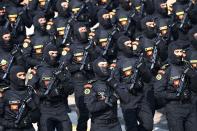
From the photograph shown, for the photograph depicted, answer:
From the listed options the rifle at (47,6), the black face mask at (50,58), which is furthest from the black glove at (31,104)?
the rifle at (47,6)

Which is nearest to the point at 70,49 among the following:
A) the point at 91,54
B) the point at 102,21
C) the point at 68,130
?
the point at 91,54

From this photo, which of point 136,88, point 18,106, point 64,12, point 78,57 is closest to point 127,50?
point 136,88

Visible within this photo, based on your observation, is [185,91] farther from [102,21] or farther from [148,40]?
[102,21]

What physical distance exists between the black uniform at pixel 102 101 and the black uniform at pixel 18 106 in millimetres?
1159

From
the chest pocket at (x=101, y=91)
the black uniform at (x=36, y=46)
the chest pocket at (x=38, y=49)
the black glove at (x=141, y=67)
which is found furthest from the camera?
the chest pocket at (x=38, y=49)

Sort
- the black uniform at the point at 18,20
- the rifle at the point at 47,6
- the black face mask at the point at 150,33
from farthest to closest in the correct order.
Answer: the rifle at the point at 47,6 → the black uniform at the point at 18,20 → the black face mask at the point at 150,33

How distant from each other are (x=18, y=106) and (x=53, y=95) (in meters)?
1.28

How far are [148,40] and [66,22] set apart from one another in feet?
9.17

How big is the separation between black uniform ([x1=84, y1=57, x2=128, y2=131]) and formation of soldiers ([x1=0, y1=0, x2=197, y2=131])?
2 cm

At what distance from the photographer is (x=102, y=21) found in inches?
662

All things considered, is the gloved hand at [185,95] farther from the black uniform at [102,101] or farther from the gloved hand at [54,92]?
the gloved hand at [54,92]

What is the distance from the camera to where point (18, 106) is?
40.1ft

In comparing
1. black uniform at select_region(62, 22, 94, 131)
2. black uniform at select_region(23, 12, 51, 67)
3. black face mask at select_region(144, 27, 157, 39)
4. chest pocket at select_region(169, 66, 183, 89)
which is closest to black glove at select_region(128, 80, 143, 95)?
chest pocket at select_region(169, 66, 183, 89)

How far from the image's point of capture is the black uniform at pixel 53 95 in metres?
13.4
